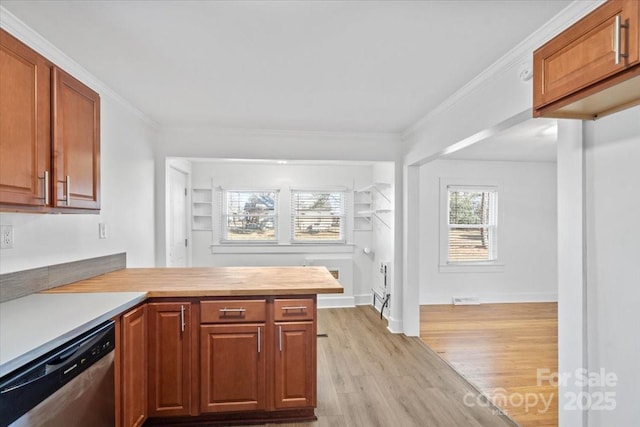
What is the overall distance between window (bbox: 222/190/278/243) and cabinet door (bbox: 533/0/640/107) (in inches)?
163

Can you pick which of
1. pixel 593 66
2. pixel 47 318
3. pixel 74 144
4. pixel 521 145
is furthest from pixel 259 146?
pixel 521 145

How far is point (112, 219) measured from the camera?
2.71m

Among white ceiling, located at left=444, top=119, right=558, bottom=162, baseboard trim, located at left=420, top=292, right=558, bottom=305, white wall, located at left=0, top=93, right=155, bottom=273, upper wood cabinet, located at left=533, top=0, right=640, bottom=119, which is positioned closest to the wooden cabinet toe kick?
white wall, located at left=0, top=93, right=155, bottom=273

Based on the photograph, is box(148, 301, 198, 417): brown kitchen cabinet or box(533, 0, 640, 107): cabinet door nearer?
box(533, 0, 640, 107): cabinet door

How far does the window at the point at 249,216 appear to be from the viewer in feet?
16.7

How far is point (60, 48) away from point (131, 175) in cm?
123

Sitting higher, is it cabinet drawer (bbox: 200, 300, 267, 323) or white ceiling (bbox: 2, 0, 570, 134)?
white ceiling (bbox: 2, 0, 570, 134)

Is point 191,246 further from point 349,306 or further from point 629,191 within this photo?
point 629,191

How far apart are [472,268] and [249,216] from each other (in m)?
3.71

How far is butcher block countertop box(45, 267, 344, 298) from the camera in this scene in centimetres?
202

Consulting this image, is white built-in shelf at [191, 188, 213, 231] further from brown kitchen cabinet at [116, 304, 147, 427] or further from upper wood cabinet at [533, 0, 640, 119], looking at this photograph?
upper wood cabinet at [533, 0, 640, 119]

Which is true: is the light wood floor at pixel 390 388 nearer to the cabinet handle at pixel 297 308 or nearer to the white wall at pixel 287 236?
the cabinet handle at pixel 297 308

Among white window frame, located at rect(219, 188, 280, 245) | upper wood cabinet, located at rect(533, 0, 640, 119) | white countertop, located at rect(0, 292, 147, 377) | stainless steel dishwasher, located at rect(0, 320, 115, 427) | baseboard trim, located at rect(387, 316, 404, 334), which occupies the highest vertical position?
upper wood cabinet, located at rect(533, 0, 640, 119)

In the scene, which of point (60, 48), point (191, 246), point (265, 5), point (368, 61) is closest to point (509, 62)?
point (368, 61)
